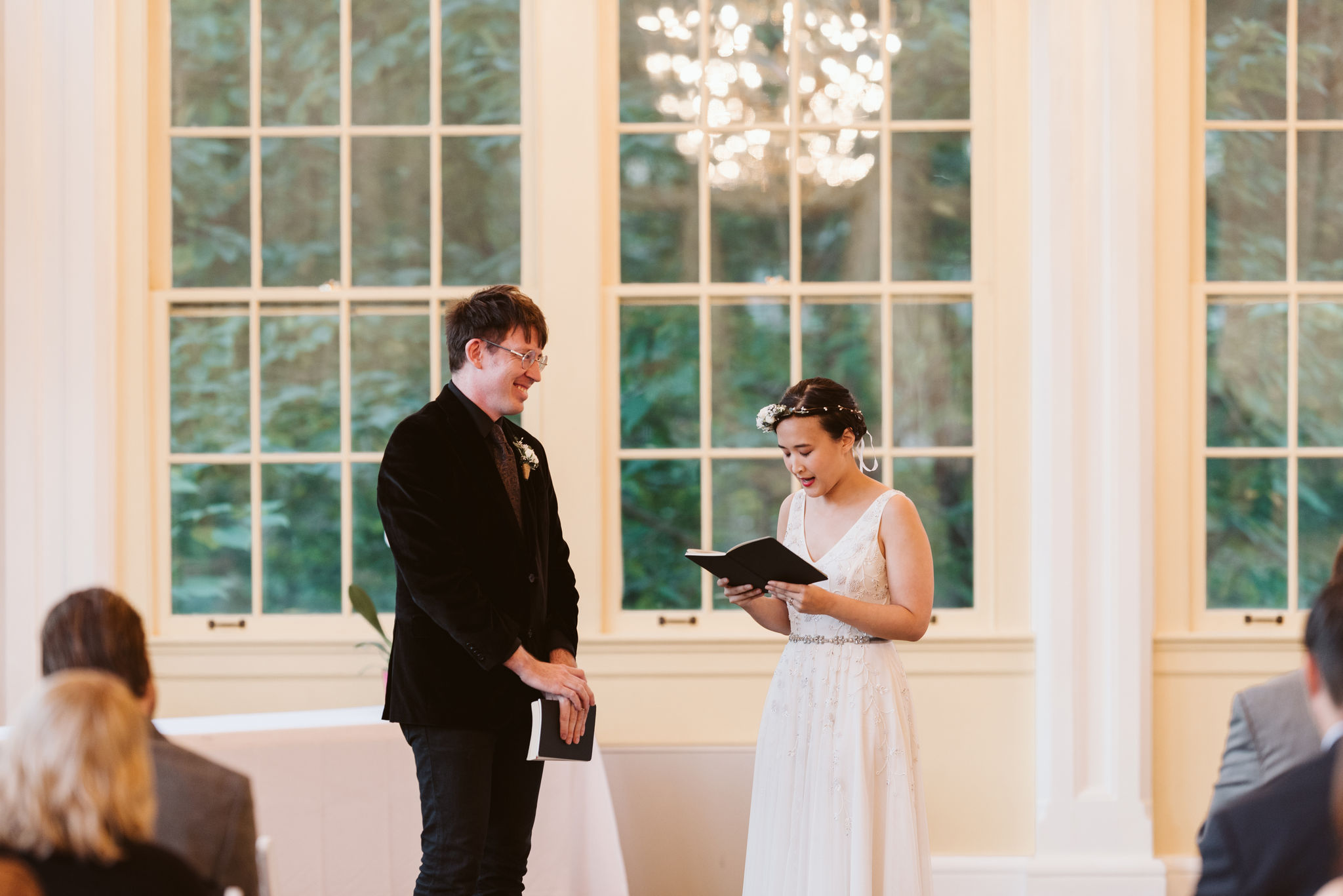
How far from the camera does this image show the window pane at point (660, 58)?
3746mm

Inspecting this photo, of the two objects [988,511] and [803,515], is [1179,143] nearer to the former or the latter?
[988,511]

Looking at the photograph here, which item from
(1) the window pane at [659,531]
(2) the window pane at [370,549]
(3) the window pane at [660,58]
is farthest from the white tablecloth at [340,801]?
(3) the window pane at [660,58]

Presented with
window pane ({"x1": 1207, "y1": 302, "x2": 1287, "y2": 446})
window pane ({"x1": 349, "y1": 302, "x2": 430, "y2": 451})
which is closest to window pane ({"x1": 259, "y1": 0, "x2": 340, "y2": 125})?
window pane ({"x1": 349, "y1": 302, "x2": 430, "y2": 451})

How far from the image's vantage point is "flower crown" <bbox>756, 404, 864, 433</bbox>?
8.52 ft

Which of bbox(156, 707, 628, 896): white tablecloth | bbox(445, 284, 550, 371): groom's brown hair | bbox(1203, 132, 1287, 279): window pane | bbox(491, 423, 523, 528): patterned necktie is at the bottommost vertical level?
bbox(156, 707, 628, 896): white tablecloth

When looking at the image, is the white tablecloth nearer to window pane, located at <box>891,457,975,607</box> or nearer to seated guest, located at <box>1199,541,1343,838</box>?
window pane, located at <box>891,457,975,607</box>

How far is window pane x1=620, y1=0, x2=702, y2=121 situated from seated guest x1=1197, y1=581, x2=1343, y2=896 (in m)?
2.90

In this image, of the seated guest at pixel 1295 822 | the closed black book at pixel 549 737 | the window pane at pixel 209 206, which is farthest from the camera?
the window pane at pixel 209 206

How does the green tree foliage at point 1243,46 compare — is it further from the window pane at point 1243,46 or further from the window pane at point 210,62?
the window pane at point 210,62

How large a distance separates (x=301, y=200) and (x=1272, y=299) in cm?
342

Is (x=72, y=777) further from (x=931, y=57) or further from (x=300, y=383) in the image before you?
(x=931, y=57)

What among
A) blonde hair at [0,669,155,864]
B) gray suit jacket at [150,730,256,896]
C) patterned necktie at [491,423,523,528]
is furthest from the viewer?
patterned necktie at [491,423,523,528]

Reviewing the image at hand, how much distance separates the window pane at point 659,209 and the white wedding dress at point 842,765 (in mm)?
1492

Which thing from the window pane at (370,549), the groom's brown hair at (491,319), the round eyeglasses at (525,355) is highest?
the groom's brown hair at (491,319)
